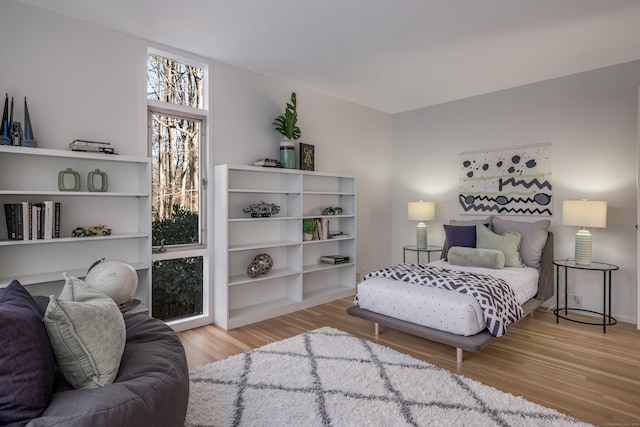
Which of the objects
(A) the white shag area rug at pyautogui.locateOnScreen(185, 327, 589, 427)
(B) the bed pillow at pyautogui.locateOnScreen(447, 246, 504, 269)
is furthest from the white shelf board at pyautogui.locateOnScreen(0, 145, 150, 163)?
(B) the bed pillow at pyautogui.locateOnScreen(447, 246, 504, 269)

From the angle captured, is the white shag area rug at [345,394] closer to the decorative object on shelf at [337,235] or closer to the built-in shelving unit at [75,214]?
the built-in shelving unit at [75,214]

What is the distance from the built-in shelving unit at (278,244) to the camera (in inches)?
142

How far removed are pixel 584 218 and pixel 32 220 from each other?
4639mm

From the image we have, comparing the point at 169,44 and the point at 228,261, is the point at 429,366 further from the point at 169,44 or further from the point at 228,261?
the point at 169,44

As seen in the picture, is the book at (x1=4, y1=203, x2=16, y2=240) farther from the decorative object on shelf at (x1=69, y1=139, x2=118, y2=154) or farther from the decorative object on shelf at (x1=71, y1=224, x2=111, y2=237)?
the decorative object on shelf at (x1=69, y1=139, x2=118, y2=154)

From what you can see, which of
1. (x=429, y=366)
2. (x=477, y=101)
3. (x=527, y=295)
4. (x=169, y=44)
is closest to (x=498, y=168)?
(x=477, y=101)

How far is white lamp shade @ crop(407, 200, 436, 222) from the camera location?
4.85 m

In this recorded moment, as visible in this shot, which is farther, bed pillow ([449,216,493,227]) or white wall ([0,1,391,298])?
bed pillow ([449,216,493,227])

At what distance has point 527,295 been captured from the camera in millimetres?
3406

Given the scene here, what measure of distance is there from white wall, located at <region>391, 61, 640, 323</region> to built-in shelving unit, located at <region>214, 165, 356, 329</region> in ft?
4.86

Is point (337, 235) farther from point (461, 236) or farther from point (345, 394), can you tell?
point (345, 394)

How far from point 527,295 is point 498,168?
177 centimetres

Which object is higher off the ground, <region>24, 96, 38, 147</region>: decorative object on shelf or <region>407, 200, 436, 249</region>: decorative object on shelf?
<region>24, 96, 38, 147</region>: decorative object on shelf

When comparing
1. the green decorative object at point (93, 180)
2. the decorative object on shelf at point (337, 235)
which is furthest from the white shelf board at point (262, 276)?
the green decorative object at point (93, 180)
